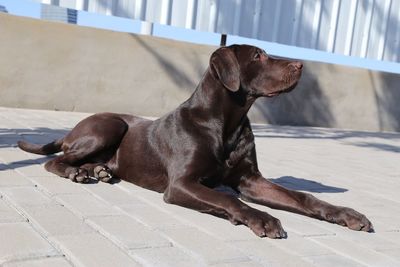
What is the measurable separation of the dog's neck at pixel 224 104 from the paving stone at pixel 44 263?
5.79 ft

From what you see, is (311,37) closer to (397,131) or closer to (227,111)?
(397,131)

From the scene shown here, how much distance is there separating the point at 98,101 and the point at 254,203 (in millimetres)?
5624

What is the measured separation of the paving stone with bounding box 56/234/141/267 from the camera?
93.5 inches

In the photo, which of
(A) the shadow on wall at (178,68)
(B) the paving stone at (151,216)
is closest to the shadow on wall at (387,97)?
(A) the shadow on wall at (178,68)

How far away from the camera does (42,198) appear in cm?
340

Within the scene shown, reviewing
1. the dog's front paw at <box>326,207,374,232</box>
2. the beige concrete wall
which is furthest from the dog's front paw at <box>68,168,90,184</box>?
the beige concrete wall

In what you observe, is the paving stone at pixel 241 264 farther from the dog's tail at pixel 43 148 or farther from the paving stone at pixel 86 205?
the dog's tail at pixel 43 148

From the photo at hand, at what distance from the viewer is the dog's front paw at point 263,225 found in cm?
303

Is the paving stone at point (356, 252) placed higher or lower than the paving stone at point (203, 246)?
lower

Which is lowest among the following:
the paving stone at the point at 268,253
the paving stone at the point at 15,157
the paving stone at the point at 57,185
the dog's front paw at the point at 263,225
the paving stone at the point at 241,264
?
the paving stone at the point at 15,157

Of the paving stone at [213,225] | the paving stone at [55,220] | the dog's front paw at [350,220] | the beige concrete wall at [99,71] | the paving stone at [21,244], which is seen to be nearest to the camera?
the paving stone at [21,244]

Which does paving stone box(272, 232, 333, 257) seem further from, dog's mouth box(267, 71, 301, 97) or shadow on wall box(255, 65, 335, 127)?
shadow on wall box(255, 65, 335, 127)

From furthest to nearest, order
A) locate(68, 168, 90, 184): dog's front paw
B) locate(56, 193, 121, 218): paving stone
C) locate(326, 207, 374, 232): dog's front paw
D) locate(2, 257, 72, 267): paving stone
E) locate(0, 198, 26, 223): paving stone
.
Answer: locate(68, 168, 90, 184): dog's front paw < locate(326, 207, 374, 232): dog's front paw < locate(56, 193, 121, 218): paving stone < locate(0, 198, 26, 223): paving stone < locate(2, 257, 72, 267): paving stone

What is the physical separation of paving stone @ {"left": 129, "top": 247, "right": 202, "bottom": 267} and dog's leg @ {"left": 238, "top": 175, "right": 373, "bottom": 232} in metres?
1.27
